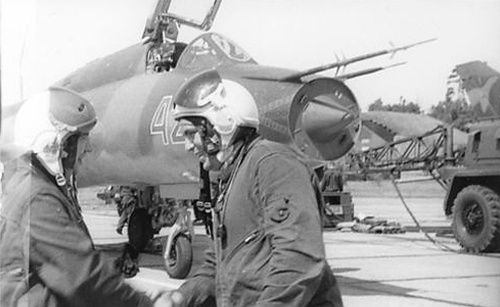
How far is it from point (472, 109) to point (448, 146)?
1.52 metres

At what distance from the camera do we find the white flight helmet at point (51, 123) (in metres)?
2.94

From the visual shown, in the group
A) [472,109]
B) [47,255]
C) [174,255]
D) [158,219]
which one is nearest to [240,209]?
[47,255]

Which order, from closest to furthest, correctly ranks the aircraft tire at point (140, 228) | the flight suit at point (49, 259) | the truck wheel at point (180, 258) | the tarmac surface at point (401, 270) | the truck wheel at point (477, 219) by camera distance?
the flight suit at point (49, 259) → the tarmac surface at point (401, 270) → the truck wheel at point (180, 258) → the truck wheel at point (477, 219) → the aircraft tire at point (140, 228)

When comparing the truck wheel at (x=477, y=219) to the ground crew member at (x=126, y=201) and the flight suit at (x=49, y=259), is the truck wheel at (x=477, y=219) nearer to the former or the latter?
the ground crew member at (x=126, y=201)

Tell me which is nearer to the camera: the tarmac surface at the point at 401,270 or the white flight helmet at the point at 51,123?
the white flight helmet at the point at 51,123

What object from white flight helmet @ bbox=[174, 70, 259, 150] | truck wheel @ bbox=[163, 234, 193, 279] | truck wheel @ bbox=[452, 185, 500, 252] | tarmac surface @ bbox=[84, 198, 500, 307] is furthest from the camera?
truck wheel @ bbox=[452, 185, 500, 252]

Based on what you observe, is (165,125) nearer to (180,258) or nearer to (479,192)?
(180,258)

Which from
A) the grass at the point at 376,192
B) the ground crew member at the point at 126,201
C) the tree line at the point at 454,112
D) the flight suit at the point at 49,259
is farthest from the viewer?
the grass at the point at 376,192

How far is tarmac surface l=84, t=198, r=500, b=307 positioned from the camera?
769 centimetres

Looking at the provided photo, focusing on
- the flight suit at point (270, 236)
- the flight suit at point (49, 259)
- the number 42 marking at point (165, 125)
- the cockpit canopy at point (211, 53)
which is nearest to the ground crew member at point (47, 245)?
the flight suit at point (49, 259)

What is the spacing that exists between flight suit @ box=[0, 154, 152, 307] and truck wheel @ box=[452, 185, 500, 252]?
9295 mm

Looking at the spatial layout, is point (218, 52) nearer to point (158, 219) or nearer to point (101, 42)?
point (101, 42)

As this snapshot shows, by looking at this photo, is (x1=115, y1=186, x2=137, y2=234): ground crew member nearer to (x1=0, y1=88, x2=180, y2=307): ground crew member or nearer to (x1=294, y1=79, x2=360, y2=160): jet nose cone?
(x1=294, y1=79, x2=360, y2=160): jet nose cone

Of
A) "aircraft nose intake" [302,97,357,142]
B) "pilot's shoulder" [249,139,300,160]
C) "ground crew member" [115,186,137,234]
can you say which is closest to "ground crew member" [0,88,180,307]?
"pilot's shoulder" [249,139,300,160]
